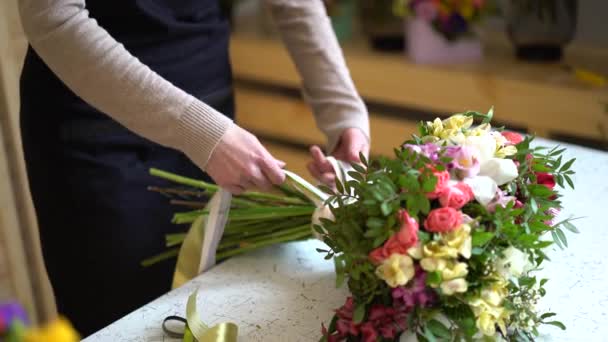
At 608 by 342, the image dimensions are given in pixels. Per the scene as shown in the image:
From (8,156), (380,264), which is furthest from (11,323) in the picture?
(8,156)

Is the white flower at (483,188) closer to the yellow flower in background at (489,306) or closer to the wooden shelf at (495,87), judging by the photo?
the yellow flower in background at (489,306)

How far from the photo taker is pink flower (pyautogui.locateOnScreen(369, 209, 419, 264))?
78 cm

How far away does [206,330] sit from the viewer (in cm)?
94

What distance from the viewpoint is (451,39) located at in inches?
89.8

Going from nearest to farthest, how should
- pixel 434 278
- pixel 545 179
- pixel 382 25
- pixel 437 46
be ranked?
pixel 434 278 → pixel 545 179 → pixel 437 46 → pixel 382 25

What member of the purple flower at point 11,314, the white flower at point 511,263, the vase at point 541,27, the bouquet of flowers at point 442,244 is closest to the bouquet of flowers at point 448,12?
the vase at point 541,27

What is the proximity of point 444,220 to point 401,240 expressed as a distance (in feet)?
0.17

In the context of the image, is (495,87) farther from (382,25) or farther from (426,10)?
(382,25)

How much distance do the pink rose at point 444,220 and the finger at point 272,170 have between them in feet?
1.17

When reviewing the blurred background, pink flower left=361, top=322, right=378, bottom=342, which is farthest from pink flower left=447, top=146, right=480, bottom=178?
the blurred background

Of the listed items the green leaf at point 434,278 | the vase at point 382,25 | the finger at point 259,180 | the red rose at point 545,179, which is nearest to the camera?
the green leaf at point 434,278

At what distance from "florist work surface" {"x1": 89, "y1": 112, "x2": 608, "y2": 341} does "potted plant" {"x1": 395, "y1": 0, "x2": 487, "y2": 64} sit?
4.41 feet

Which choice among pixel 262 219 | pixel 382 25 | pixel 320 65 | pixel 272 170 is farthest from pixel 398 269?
pixel 382 25

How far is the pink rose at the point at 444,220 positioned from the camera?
0.79 meters
